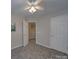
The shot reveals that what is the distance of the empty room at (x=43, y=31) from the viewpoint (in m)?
4.92

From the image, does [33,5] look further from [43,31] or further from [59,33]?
[43,31]

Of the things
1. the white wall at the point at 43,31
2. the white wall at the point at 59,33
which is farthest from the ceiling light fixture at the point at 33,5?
the white wall at the point at 43,31

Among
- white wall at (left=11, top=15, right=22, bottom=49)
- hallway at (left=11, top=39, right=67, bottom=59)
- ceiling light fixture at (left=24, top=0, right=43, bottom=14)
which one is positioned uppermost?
ceiling light fixture at (left=24, top=0, right=43, bottom=14)

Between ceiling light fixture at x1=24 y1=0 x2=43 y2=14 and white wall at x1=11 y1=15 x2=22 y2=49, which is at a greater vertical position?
ceiling light fixture at x1=24 y1=0 x2=43 y2=14

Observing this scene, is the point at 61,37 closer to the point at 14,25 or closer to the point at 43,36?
the point at 43,36

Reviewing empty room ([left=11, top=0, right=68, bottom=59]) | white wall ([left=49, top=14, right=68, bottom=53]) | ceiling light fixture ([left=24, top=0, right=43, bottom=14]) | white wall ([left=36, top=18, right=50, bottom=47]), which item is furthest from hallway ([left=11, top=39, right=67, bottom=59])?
ceiling light fixture ([left=24, top=0, right=43, bottom=14])

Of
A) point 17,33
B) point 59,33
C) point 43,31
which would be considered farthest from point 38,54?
point 43,31

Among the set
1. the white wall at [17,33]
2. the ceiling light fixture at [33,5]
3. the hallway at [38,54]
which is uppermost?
the ceiling light fixture at [33,5]

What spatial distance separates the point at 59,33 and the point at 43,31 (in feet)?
7.47

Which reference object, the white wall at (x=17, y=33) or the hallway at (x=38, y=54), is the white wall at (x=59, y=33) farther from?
the white wall at (x=17, y=33)

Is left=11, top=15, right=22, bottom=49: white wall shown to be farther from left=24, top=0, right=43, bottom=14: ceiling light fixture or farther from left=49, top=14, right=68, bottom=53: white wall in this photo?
left=49, top=14, right=68, bottom=53: white wall

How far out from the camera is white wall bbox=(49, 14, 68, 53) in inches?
206
